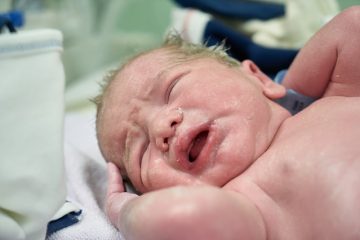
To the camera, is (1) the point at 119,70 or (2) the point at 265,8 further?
(2) the point at 265,8

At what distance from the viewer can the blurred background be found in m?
1.48

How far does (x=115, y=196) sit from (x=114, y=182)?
0.15ft

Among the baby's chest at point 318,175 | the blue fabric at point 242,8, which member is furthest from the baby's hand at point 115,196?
the blue fabric at point 242,8

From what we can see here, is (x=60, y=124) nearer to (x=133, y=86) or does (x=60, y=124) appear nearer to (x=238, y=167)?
(x=133, y=86)

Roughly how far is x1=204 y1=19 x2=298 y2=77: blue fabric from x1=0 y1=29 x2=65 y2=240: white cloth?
636 millimetres

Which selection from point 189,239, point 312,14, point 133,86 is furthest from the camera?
point 312,14

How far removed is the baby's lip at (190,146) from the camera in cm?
72

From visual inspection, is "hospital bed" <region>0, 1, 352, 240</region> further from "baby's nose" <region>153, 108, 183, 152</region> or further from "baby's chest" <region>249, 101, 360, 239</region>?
"baby's chest" <region>249, 101, 360, 239</region>

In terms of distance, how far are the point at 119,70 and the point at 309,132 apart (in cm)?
40

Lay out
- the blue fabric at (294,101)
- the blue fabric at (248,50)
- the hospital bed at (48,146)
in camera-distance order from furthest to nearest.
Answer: the blue fabric at (248,50)
the blue fabric at (294,101)
the hospital bed at (48,146)

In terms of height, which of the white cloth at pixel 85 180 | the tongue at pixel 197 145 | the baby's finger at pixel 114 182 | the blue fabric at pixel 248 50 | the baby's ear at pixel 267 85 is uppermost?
the baby's ear at pixel 267 85

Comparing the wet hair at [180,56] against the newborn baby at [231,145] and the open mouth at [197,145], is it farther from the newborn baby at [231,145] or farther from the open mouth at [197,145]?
the open mouth at [197,145]

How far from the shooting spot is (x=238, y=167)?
2.39 feet

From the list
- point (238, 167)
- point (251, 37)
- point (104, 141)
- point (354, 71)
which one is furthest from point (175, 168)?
point (251, 37)
